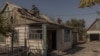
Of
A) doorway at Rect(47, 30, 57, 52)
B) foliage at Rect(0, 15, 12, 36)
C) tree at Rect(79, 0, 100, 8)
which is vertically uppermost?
tree at Rect(79, 0, 100, 8)

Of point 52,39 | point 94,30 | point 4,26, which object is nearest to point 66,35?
point 52,39

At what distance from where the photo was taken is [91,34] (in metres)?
49.2

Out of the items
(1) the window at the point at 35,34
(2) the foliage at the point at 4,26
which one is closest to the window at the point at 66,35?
(1) the window at the point at 35,34

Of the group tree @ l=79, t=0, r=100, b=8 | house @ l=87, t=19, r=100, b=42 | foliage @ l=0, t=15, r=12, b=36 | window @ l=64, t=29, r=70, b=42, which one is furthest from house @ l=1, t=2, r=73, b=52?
house @ l=87, t=19, r=100, b=42

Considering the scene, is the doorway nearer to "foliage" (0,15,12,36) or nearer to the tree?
"foliage" (0,15,12,36)

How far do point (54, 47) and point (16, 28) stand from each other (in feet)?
22.6

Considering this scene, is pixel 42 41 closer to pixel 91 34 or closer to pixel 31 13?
pixel 31 13

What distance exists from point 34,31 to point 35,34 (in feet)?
1.15

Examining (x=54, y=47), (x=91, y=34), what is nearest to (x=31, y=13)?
(x=54, y=47)

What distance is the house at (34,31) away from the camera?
71.4 ft

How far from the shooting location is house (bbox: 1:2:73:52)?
71.4 feet

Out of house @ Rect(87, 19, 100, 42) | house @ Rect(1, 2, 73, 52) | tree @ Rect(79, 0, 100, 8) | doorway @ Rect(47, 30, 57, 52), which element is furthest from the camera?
house @ Rect(87, 19, 100, 42)

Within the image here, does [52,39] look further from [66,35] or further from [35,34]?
[35,34]

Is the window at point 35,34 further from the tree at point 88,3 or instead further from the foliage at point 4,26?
the tree at point 88,3
